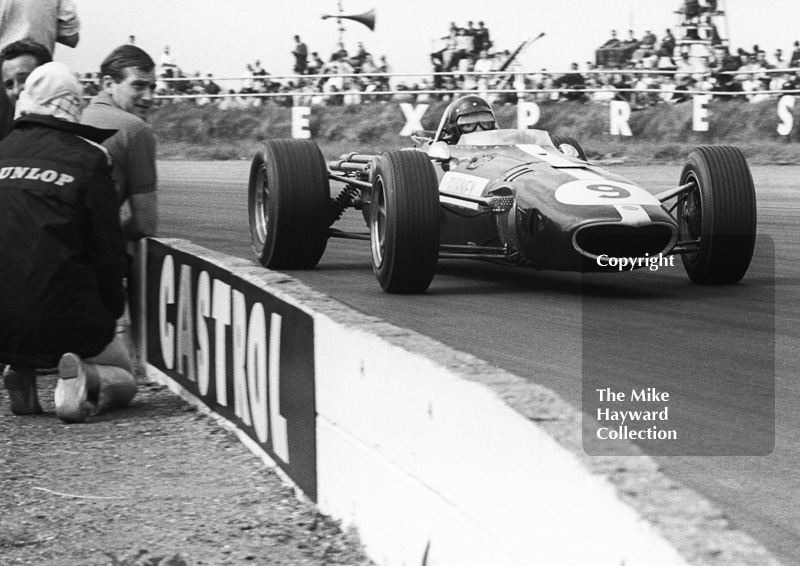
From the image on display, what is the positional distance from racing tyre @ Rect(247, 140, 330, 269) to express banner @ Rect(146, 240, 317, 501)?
7.62 ft

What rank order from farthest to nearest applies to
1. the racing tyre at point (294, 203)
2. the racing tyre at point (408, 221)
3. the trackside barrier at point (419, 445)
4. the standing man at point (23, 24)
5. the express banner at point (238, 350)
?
the racing tyre at point (294, 203) < the racing tyre at point (408, 221) < the standing man at point (23, 24) < the express banner at point (238, 350) < the trackside barrier at point (419, 445)

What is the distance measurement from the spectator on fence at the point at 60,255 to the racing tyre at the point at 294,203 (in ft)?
9.89

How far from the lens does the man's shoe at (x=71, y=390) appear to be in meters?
4.50

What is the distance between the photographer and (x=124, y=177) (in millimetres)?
5617

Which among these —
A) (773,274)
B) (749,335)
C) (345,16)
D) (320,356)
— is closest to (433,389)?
(320,356)

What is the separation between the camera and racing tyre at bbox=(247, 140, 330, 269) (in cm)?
776

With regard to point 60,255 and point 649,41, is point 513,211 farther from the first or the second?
point 649,41

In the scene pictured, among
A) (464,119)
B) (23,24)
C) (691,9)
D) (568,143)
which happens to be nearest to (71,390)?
(23,24)

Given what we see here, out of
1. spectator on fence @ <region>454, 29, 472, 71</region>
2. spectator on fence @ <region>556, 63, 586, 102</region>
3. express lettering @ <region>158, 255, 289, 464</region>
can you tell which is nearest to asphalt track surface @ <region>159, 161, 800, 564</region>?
express lettering @ <region>158, 255, 289, 464</region>

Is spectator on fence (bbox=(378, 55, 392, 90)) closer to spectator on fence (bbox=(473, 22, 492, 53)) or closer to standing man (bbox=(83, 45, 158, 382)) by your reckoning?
spectator on fence (bbox=(473, 22, 492, 53))

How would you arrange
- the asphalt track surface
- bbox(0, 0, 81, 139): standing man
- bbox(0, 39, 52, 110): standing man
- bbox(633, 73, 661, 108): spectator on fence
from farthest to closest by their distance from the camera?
bbox(633, 73, 661, 108): spectator on fence
bbox(0, 0, 81, 139): standing man
bbox(0, 39, 52, 110): standing man
the asphalt track surface

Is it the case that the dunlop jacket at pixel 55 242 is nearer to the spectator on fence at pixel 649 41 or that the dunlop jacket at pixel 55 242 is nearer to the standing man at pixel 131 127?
the standing man at pixel 131 127

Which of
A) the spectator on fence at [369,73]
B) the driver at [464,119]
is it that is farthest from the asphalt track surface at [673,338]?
the spectator on fence at [369,73]

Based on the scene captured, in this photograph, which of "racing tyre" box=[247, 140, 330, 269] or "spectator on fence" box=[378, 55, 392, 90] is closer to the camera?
"racing tyre" box=[247, 140, 330, 269]
